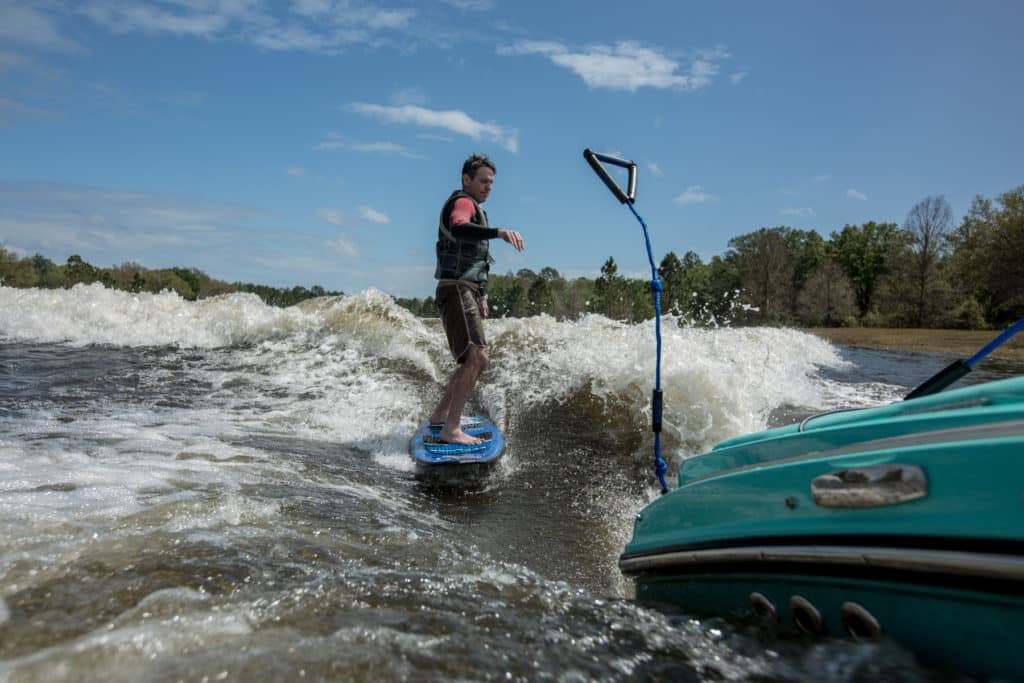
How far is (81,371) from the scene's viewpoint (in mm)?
7973

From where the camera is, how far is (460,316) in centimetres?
508

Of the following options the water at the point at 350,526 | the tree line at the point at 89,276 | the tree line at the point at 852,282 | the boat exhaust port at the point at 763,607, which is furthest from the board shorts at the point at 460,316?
the tree line at the point at 89,276

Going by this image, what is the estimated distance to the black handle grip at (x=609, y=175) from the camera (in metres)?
3.48

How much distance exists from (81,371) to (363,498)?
6380 mm

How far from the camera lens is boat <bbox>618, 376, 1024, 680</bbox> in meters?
A: 1.24

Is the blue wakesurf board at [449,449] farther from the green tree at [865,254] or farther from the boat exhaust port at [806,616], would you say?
the green tree at [865,254]

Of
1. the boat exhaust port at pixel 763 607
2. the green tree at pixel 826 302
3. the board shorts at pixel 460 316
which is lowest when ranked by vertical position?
the boat exhaust port at pixel 763 607

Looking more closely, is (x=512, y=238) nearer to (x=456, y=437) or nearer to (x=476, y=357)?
(x=476, y=357)

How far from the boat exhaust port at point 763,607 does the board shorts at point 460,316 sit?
3.51 metres

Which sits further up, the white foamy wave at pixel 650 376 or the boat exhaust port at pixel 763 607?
the white foamy wave at pixel 650 376

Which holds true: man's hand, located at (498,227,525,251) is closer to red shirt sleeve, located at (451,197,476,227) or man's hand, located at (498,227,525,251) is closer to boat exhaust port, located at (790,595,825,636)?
red shirt sleeve, located at (451,197,476,227)

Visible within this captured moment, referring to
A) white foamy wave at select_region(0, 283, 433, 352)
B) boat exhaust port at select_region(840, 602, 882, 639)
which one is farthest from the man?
white foamy wave at select_region(0, 283, 433, 352)

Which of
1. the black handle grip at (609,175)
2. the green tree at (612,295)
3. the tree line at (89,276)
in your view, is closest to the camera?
the black handle grip at (609,175)

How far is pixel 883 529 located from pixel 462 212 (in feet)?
13.2
